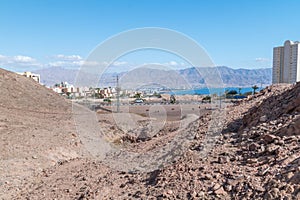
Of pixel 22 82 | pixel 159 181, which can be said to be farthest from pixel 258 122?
pixel 22 82

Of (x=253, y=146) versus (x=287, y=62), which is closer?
(x=253, y=146)

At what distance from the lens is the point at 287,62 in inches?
890

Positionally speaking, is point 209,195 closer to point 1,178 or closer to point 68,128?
point 1,178

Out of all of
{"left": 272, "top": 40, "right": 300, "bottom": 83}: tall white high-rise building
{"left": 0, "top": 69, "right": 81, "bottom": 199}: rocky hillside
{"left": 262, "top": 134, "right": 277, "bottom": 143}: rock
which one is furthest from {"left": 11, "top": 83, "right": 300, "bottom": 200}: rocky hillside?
{"left": 272, "top": 40, "right": 300, "bottom": 83}: tall white high-rise building

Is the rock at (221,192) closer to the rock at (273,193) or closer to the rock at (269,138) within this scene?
the rock at (273,193)

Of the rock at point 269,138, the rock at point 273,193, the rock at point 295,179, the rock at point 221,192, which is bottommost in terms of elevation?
the rock at point 221,192

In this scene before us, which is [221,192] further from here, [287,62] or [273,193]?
[287,62]

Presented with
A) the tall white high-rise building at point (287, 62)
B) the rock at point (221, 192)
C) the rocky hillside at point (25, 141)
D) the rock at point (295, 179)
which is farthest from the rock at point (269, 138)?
the tall white high-rise building at point (287, 62)

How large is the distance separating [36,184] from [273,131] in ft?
18.3

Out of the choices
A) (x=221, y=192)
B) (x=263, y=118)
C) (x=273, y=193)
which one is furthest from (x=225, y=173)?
(x=263, y=118)

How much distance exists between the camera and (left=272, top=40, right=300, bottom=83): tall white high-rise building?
2134cm

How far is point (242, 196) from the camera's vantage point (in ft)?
10.4

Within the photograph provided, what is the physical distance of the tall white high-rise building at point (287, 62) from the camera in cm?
2134

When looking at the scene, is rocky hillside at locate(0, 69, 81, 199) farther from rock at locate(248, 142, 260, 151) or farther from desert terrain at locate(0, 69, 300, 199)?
rock at locate(248, 142, 260, 151)
